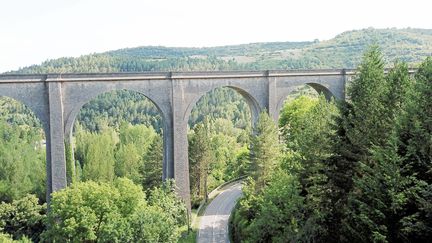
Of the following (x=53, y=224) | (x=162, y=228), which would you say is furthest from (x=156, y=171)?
(x=162, y=228)

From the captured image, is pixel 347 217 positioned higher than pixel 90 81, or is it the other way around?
pixel 90 81

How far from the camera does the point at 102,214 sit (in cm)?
2825

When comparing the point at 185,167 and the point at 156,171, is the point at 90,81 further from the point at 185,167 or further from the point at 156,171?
the point at 156,171

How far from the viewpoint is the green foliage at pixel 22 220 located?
39334 mm

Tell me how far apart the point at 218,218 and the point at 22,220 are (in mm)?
18027

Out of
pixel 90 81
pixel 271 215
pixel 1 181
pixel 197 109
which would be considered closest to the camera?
pixel 271 215

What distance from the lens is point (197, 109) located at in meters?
130

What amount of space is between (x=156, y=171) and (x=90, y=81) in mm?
13864

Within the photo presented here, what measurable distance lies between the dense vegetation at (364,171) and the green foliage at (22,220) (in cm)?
2106

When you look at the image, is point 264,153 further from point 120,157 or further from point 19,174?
point 120,157

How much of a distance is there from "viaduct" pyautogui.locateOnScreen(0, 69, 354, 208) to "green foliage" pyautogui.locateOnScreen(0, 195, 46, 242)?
27.0ft

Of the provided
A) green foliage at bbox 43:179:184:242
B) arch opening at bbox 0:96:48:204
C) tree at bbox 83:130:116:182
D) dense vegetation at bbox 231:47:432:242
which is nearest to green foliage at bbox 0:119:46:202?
arch opening at bbox 0:96:48:204

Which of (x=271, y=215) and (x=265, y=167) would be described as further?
(x=265, y=167)

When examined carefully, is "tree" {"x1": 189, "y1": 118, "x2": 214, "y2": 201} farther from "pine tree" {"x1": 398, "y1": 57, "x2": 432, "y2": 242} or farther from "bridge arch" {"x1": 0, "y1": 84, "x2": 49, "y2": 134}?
"pine tree" {"x1": 398, "y1": 57, "x2": 432, "y2": 242}
